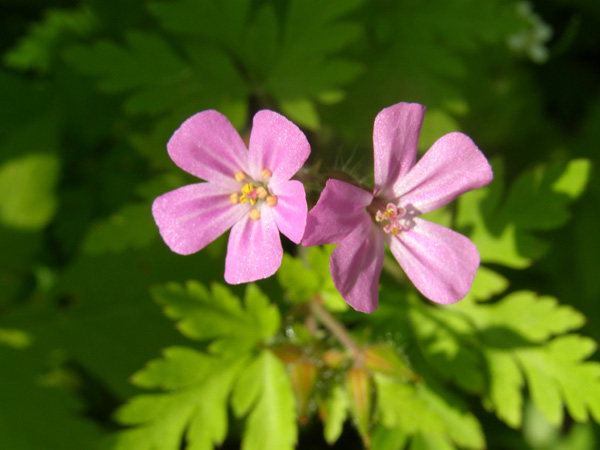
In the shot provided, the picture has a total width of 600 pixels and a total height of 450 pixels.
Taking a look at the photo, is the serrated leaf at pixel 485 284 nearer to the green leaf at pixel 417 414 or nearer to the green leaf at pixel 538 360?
the green leaf at pixel 538 360

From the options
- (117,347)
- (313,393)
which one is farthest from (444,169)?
(117,347)

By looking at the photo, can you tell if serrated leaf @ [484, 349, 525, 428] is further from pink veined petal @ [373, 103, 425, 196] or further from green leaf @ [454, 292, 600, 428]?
pink veined petal @ [373, 103, 425, 196]

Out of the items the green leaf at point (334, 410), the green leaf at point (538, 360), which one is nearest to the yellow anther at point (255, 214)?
the green leaf at point (334, 410)

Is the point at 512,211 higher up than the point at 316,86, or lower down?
lower down

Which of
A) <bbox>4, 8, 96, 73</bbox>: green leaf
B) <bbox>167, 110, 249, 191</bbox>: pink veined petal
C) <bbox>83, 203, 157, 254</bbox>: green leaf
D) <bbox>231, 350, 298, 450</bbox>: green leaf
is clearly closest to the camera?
<bbox>167, 110, 249, 191</bbox>: pink veined petal

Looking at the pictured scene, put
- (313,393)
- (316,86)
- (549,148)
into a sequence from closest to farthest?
(313,393), (316,86), (549,148)

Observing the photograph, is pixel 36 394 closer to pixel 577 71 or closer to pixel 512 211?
pixel 512 211

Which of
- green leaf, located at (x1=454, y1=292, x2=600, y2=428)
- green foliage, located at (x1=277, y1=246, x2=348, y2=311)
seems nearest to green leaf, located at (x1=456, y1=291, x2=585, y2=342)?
green leaf, located at (x1=454, y1=292, x2=600, y2=428)
